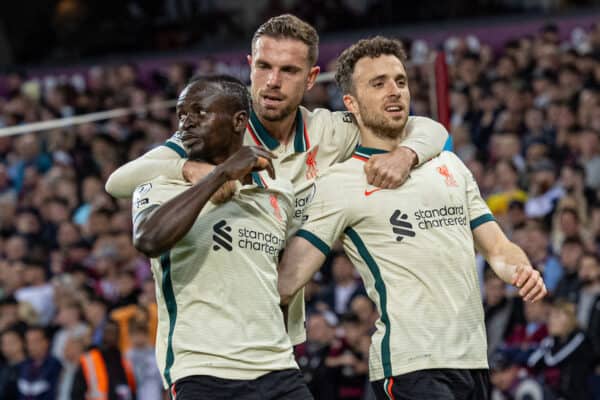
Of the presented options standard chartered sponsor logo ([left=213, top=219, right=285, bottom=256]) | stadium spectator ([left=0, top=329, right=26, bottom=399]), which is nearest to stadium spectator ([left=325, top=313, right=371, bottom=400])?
stadium spectator ([left=0, top=329, right=26, bottom=399])

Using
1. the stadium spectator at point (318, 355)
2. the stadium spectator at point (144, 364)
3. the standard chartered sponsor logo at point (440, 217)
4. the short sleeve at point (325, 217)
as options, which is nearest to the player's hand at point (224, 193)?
the short sleeve at point (325, 217)

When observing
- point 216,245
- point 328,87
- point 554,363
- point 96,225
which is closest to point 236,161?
point 216,245

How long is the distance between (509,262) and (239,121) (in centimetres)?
127

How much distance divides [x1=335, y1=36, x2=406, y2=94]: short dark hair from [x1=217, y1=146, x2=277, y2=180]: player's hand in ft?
3.38

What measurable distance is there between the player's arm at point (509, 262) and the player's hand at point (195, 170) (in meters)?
1.28

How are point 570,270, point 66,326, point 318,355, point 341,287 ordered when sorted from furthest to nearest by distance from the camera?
point 66,326, point 341,287, point 318,355, point 570,270

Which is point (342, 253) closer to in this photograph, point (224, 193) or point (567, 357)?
point (567, 357)

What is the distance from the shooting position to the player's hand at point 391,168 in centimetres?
459

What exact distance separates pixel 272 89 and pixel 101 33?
12.7 meters

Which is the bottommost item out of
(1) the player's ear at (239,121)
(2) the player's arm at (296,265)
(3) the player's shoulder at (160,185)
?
(2) the player's arm at (296,265)

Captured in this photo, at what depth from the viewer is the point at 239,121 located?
409cm

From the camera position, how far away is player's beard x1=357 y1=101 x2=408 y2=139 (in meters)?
4.75

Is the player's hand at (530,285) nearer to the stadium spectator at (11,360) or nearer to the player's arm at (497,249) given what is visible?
the player's arm at (497,249)

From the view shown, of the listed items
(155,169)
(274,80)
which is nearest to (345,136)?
(274,80)
